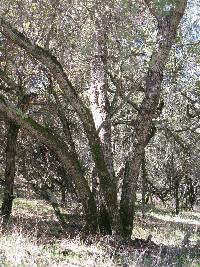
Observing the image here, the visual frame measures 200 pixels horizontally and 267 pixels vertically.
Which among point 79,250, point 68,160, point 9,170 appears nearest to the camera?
point 79,250

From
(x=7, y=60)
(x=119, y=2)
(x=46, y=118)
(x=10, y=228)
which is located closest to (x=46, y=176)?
(x=46, y=118)

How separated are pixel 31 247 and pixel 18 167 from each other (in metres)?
9.09

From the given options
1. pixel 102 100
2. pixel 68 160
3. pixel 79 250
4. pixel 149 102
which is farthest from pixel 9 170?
pixel 79 250

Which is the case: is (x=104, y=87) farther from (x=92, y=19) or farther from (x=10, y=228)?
(x=10, y=228)

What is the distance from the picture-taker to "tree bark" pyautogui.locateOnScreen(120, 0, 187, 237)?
10.1 m

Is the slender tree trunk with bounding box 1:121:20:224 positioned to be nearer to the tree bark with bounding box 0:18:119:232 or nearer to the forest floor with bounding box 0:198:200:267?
the forest floor with bounding box 0:198:200:267

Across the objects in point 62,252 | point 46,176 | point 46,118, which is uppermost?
point 46,118

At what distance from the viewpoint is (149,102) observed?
1021 cm

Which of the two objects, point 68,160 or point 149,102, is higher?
point 149,102

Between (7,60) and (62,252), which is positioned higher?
(7,60)

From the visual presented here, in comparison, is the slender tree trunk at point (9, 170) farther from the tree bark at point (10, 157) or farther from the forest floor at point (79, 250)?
the forest floor at point (79, 250)

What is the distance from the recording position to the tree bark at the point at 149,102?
1012 centimetres

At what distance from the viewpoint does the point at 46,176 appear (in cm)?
1631

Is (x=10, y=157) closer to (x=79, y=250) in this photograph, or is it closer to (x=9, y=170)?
(x=9, y=170)
